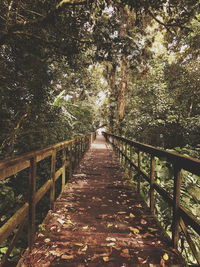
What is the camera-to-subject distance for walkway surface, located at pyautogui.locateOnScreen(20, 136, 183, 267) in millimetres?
2496

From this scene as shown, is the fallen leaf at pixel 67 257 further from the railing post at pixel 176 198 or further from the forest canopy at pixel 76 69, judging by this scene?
the forest canopy at pixel 76 69

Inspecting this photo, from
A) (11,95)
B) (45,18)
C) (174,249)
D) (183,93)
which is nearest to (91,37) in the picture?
(45,18)

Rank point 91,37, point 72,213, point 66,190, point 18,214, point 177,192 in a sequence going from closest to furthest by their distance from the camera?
point 18,214, point 177,192, point 72,213, point 66,190, point 91,37

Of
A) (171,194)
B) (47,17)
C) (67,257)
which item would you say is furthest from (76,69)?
(67,257)

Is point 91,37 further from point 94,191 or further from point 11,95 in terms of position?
point 94,191

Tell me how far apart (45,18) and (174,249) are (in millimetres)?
5258

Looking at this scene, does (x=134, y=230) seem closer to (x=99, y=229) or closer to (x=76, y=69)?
(x=99, y=229)

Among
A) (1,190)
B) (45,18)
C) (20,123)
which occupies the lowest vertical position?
(1,190)

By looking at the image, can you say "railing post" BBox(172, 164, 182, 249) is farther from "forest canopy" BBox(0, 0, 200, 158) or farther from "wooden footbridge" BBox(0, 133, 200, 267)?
"forest canopy" BBox(0, 0, 200, 158)

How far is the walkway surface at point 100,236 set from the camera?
2.50m

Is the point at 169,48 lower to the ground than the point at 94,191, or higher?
higher

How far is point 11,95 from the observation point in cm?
766

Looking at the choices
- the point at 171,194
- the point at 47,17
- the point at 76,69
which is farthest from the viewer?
the point at 76,69

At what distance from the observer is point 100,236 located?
3.06 meters
